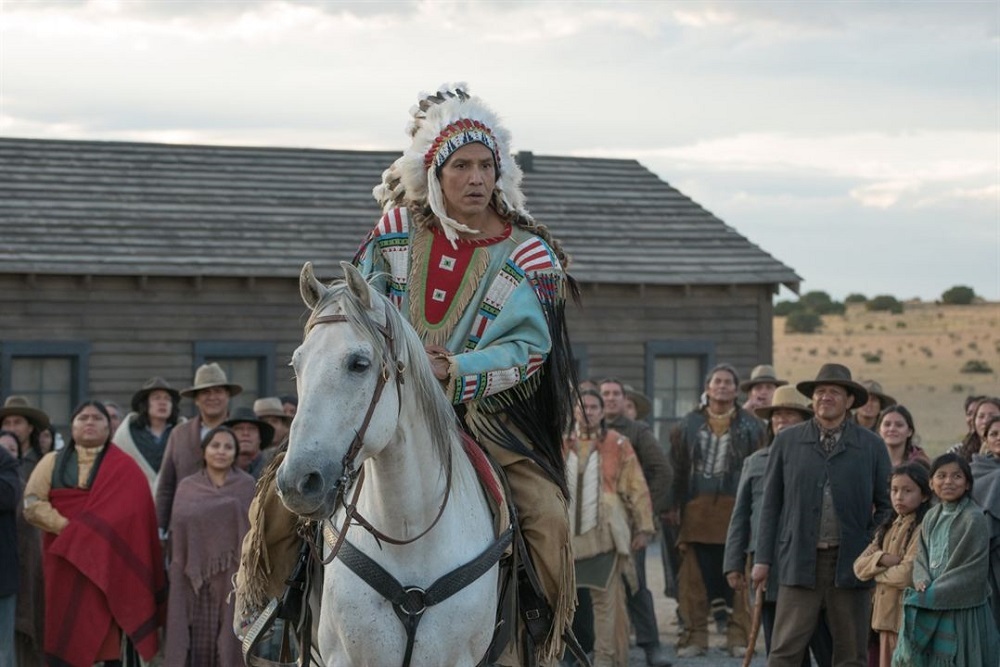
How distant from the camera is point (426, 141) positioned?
675cm

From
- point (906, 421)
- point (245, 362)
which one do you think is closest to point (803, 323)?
point (245, 362)

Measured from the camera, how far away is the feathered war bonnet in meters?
6.64

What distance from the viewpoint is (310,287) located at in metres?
5.40

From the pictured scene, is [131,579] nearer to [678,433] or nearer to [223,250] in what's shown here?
[678,433]

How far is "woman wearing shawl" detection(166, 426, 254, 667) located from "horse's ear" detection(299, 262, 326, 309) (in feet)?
18.0

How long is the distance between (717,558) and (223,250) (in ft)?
33.7

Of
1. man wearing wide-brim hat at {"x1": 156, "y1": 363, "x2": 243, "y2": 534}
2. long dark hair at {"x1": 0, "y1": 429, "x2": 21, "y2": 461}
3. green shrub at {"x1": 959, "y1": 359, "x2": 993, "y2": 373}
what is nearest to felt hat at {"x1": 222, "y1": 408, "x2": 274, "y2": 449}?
man wearing wide-brim hat at {"x1": 156, "y1": 363, "x2": 243, "y2": 534}

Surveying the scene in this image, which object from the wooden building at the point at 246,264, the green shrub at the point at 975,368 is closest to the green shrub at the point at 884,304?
the green shrub at the point at 975,368

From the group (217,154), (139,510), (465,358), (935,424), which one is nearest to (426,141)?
(465,358)

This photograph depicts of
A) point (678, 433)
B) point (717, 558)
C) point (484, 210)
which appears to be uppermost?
point (484, 210)

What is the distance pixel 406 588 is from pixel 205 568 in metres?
5.24

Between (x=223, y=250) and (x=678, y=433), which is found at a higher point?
(x=223, y=250)

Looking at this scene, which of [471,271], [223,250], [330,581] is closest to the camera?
[330,581]

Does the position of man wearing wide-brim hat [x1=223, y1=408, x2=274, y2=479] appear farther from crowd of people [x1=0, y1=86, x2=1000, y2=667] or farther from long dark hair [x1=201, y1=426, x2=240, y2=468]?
long dark hair [x1=201, y1=426, x2=240, y2=468]
